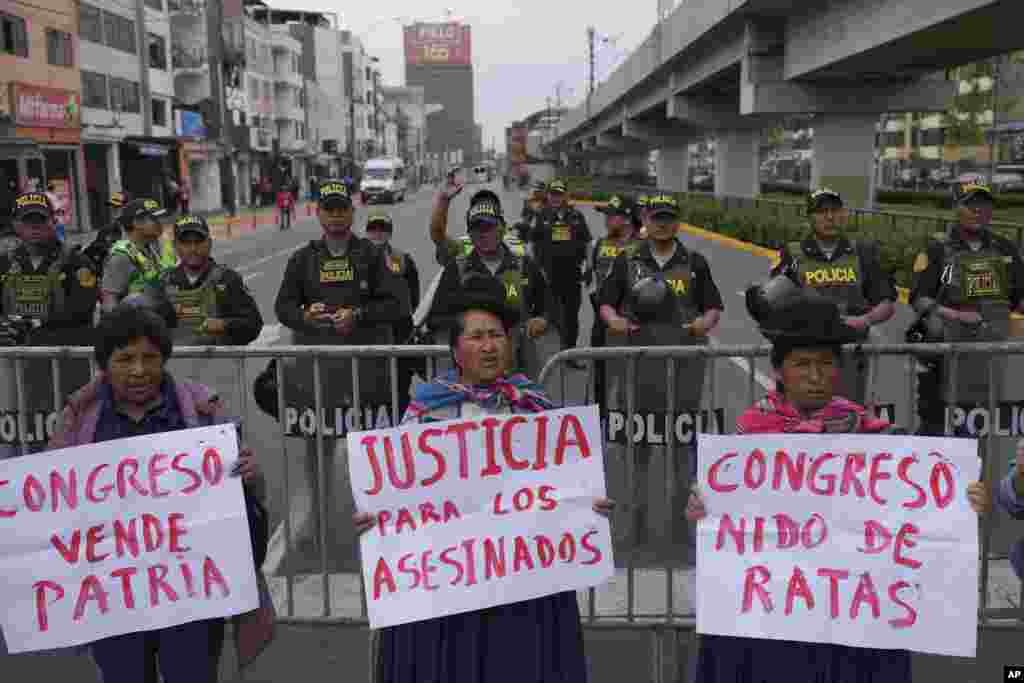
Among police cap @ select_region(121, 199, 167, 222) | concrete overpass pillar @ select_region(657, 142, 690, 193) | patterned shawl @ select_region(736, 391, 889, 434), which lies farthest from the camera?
concrete overpass pillar @ select_region(657, 142, 690, 193)

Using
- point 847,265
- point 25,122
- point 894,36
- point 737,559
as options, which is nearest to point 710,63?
point 894,36

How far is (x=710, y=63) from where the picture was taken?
30.6 m

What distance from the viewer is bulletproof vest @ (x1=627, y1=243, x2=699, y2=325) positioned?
6.12 meters

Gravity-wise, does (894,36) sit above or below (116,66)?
below

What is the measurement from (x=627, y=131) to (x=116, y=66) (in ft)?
91.6

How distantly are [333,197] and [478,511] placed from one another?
3.52m

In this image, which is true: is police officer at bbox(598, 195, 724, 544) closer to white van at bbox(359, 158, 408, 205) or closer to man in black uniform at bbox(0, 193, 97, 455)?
man in black uniform at bbox(0, 193, 97, 455)

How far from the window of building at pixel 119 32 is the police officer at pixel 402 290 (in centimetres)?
3762

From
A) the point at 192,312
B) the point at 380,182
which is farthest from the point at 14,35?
the point at 192,312

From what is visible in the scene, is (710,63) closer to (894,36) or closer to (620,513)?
(894,36)

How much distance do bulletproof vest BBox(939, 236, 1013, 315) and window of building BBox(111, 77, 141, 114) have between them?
42.3m

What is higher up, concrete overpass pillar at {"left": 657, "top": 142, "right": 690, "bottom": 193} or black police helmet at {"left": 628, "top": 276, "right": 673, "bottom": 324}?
concrete overpass pillar at {"left": 657, "top": 142, "right": 690, "bottom": 193}

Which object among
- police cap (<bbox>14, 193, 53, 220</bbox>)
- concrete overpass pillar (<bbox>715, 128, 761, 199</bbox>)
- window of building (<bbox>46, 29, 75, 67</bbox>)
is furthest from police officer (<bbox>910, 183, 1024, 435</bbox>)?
window of building (<bbox>46, 29, 75, 67</bbox>)

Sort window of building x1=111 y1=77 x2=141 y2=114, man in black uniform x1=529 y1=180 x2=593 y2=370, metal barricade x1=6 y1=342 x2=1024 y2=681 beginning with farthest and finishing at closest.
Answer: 1. window of building x1=111 y1=77 x2=141 y2=114
2. man in black uniform x1=529 y1=180 x2=593 y2=370
3. metal barricade x1=6 y1=342 x2=1024 y2=681
